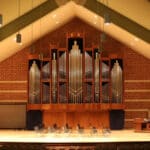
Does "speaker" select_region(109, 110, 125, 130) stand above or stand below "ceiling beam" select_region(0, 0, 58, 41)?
below

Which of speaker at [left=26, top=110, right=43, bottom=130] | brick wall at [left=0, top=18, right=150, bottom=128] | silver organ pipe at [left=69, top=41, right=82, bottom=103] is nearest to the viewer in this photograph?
silver organ pipe at [left=69, top=41, right=82, bottom=103]

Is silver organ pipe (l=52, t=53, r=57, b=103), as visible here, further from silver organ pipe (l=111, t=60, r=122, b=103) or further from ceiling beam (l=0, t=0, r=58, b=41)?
ceiling beam (l=0, t=0, r=58, b=41)

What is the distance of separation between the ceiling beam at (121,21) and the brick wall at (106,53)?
6.87 feet

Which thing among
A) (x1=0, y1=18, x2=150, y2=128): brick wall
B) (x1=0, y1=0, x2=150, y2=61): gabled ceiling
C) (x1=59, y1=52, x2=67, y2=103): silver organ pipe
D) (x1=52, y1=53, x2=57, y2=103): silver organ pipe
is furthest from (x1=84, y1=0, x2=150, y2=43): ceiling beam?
(x1=0, y1=18, x2=150, y2=128): brick wall

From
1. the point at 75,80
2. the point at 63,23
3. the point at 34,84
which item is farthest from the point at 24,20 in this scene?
the point at 63,23

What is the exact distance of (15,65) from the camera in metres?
11.7

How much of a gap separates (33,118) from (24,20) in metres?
2.83

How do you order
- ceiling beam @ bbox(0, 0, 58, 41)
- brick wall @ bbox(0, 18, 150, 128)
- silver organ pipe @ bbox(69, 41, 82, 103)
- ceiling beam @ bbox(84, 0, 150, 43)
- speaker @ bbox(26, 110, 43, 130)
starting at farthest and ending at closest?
brick wall @ bbox(0, 18, 150, 128), speaker @ bbox(26, 110, 43, 130), silver organ pipe @ bbox(69, 41, 82, 103), ceiling beam @ bbox(0, 0, 58, 41), ceiling beam @ bbox(84, 0, 150, 43)

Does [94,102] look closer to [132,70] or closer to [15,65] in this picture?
[132,70]

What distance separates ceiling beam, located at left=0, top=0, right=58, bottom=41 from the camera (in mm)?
9352

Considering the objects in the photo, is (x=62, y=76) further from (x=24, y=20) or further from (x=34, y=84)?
(x=24, y=20)

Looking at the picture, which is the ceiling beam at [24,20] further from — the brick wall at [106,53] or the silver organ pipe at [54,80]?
the brick wall at [106,53]

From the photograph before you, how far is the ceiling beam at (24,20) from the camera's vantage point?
30.7 feet

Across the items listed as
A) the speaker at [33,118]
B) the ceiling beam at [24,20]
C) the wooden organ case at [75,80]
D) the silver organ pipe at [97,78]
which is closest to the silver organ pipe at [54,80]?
the wooden organ case at [75,80]
